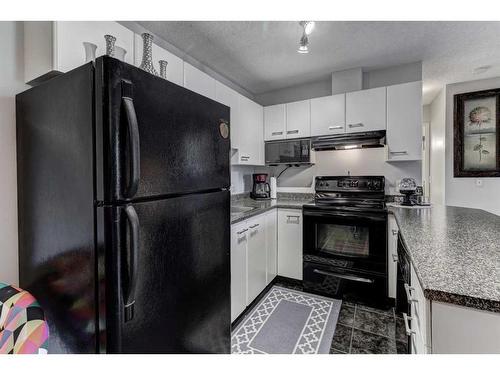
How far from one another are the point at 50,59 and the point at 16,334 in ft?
3.75

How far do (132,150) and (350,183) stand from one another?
7.80 feet

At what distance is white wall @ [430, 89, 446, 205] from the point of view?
3.37 m

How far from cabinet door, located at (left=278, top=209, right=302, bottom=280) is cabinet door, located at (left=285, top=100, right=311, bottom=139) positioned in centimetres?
94

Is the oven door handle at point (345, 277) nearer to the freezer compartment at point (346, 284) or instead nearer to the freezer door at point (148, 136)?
the freezer compartment at point (346, 284)

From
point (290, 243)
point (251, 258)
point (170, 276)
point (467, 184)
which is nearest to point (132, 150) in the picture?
point (170, 276)

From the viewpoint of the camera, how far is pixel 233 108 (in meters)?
2.38

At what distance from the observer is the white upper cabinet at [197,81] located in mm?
1777

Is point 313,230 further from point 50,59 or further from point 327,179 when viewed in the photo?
point 50,59

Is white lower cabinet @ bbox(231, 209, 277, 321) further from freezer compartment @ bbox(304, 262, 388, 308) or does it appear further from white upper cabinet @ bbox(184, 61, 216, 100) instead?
white upper cabinet @ bbox(184, 61, 216, 100)

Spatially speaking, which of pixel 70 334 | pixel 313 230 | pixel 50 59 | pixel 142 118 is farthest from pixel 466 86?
pixel 70 334

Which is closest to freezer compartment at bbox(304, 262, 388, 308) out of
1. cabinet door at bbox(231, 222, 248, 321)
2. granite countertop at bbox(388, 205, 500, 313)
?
cabinet door at bbox(231, 222, 248, 321)

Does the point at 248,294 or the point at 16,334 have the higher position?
the point at 16,334

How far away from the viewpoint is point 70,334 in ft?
3.06
